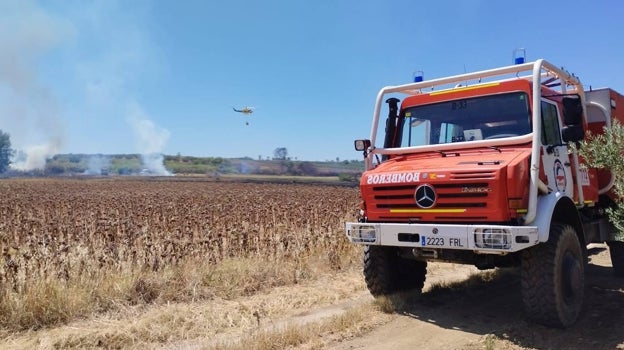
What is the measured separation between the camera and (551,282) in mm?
5402

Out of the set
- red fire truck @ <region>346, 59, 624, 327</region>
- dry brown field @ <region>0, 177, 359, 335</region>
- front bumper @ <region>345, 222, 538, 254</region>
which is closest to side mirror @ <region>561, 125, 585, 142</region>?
red fire truck @ <region>346, 59, 624, 327</region>

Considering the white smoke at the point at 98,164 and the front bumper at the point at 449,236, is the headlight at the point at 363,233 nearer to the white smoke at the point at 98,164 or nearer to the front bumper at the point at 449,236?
the front bumper at the point at 449,236

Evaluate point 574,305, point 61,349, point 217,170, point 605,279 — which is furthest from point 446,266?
point 217,170

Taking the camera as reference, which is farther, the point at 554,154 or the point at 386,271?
the point at 386,271

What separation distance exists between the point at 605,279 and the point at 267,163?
108274 mm

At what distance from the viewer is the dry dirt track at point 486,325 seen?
17.2 ft

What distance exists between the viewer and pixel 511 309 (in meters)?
6.62

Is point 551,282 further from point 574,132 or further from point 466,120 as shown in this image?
point 466,120

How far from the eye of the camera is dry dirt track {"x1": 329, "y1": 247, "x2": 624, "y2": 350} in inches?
206

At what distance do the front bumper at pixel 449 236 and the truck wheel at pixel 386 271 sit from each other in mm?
735

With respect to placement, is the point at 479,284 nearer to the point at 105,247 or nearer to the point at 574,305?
the point at 574,305

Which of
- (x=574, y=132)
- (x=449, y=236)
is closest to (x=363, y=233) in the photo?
(x=449, y=236)

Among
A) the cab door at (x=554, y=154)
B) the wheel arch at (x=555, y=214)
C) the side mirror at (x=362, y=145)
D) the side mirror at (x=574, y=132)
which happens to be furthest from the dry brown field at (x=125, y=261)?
the side mirror at (x=574, y=132)

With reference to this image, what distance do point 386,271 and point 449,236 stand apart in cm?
168
